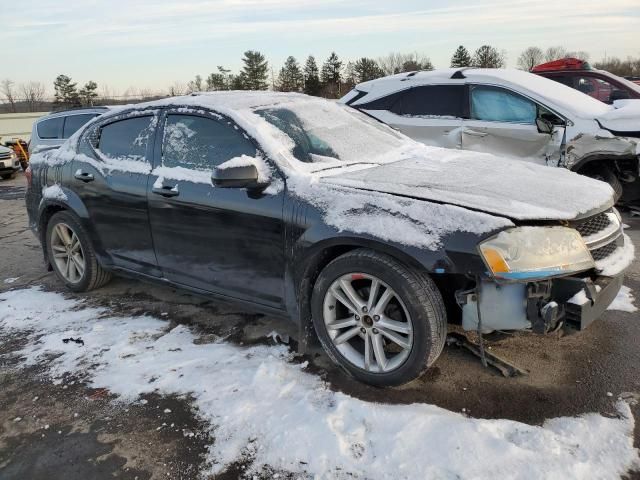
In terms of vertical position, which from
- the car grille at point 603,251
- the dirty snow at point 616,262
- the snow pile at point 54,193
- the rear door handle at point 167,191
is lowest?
the dirty snow at point 616,262

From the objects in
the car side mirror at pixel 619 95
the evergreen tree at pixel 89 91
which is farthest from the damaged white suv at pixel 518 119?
the evergreen tree at pixel 89 91

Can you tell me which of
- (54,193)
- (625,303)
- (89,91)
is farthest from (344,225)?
(89,91)

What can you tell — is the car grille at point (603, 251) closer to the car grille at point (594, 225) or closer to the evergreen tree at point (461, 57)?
the car grille at point (594, 225)

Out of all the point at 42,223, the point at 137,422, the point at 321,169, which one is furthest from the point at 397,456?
the point at 42,223

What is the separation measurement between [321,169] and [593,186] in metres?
1.64

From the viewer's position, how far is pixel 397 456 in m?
2.43

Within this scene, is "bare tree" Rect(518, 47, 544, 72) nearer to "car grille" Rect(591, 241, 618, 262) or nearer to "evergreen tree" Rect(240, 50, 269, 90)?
"evergreen tree" Rect(240, 50, 269, 90)

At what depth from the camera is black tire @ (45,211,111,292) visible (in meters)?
4.62

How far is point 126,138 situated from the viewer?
4.25 meters

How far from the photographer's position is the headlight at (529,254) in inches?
100

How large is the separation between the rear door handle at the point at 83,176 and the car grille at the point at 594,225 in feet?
11.9

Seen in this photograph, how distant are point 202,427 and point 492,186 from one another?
2.04 m

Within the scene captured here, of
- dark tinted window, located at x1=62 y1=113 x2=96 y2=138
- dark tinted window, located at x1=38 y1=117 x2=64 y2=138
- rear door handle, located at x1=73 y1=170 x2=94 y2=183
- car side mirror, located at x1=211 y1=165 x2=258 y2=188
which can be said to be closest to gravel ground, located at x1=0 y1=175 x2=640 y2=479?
car side mirror, located at x1=211 y1=165 x2=258 y2=188

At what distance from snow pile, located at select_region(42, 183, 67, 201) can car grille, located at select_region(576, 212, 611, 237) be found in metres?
4.00
